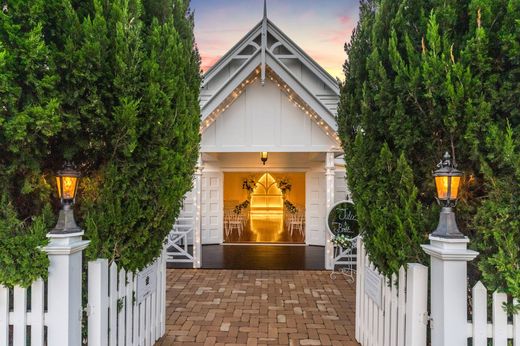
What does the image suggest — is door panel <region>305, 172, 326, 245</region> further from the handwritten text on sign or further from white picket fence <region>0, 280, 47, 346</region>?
white picket fence <region>0, 280, 47, 346</region>

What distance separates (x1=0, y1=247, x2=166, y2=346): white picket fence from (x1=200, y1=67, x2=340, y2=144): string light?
4193 mm

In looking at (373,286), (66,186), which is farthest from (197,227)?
(66,186)

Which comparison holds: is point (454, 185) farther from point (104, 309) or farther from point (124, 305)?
point (124, 305)

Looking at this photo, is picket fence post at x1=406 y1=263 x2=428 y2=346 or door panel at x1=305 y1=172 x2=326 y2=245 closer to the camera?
picket fence post at x1=406 y1=263 x2=428 y2=346

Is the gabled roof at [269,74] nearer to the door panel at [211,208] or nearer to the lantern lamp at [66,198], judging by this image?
the door panel at [211,208]

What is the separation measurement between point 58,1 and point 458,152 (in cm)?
304

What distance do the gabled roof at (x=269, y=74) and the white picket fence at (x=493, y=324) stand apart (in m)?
5.01

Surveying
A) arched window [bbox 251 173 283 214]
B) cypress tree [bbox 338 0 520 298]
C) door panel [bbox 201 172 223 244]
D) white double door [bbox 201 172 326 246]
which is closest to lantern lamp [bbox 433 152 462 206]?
cypress tree [bbox 338 0 520 298]

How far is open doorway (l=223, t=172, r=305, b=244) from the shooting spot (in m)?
11.5

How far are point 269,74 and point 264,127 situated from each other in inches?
46.0

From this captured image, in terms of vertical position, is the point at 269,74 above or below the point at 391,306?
above

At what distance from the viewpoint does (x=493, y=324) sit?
2084 millimetres

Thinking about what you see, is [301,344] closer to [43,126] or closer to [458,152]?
[458,152]

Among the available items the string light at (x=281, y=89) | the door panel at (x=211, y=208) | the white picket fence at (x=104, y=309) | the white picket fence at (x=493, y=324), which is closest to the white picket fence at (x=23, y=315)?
the white picket fence at (x=104, y=309)
